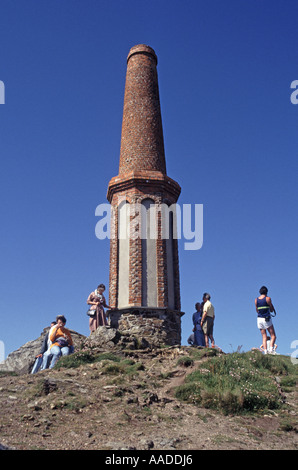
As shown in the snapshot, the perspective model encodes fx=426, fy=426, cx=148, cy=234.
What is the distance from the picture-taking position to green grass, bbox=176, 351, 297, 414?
8922 millimetres

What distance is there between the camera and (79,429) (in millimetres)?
7496

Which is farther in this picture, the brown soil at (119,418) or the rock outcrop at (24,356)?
the rock outcrop at (24,356)

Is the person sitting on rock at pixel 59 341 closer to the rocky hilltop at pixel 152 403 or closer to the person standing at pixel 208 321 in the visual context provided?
the rocky hilltop at pixel 152 403

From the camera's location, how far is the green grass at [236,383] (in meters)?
8.92

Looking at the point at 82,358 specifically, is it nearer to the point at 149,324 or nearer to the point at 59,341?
the point at 59,341

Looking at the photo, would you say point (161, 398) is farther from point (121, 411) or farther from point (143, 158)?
point (143, 158)

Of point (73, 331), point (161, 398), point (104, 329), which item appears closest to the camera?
point (161, 398)

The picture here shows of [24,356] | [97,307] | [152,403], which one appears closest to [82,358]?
[97,307]

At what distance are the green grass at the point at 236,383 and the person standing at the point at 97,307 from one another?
15.4 ft

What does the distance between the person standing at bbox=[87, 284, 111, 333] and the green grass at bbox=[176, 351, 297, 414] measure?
4682mm

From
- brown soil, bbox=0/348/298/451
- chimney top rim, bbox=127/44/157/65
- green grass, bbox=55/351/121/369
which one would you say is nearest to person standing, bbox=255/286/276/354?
brown soil, bbox=0/348/298/451

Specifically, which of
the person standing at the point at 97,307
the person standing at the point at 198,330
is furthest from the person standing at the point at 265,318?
the person standing at the point at 97,307
